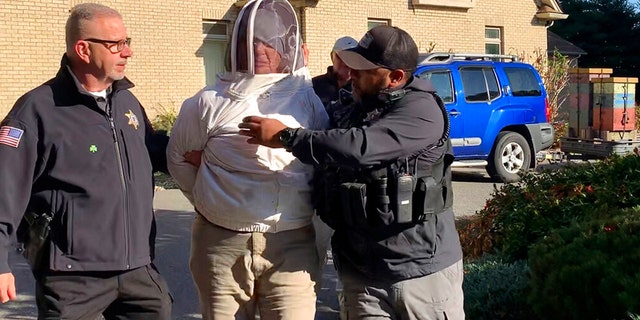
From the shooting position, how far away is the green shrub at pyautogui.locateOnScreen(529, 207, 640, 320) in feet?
11.3

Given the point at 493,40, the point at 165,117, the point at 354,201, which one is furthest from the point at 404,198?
the point at 493,40

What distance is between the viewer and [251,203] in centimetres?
295

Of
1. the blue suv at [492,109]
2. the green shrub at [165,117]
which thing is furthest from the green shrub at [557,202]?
the green shrub at [165,117]

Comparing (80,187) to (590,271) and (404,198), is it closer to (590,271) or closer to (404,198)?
(404,198)

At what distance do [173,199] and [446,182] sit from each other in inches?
319

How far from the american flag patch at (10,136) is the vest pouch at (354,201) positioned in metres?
1.22

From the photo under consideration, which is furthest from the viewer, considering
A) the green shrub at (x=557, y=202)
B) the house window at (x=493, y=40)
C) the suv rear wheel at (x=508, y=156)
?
the house window at (x=493, y=40)

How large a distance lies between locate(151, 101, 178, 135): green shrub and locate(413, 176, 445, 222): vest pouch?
11376 millimetres

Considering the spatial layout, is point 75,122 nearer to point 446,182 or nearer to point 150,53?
point 446,182

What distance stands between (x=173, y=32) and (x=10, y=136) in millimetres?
12399

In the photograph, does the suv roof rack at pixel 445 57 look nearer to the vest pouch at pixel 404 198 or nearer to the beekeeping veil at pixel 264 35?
the beekeeping veil at pixel 264 35

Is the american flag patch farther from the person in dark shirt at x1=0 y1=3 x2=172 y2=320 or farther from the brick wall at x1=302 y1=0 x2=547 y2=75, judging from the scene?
the brick wall at x1=302 y1=0 x2=547 y2=75

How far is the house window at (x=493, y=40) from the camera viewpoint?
64.4ft

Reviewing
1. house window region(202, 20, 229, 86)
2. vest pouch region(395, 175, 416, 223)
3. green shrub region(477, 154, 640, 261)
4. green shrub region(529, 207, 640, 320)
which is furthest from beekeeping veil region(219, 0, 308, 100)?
house window region(202, 20, 229, 86)
